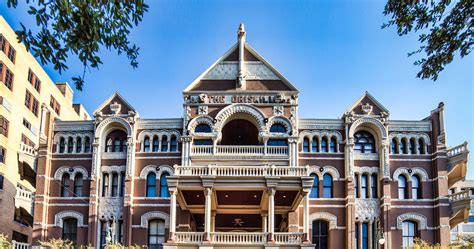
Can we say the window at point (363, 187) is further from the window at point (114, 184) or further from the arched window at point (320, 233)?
the window at point (114, 184)

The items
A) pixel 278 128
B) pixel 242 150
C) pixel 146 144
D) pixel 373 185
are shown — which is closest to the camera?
pixel 242 150

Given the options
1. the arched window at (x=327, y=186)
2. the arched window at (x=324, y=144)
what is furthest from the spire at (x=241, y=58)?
the arched window at (x=327, y=186)

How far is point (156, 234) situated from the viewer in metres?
42.2

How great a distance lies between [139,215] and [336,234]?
14.2 meters

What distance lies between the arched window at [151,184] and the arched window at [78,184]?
5.06 m

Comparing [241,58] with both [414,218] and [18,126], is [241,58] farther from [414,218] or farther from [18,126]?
[18,126]

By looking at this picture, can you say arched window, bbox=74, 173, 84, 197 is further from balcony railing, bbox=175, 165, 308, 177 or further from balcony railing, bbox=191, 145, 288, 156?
balcony railing, bbox=175, 165, 308, 177

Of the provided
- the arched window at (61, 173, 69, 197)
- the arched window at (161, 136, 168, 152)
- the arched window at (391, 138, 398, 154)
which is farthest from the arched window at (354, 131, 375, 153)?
the arched window at (61, 173, 69, 197)

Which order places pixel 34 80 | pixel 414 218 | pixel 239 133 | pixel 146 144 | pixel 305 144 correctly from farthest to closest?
pixel 34 80, pixel 239 133, pixel 146 144, pixel 305 144, pixel 414 218

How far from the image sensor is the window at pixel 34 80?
59.1 meters

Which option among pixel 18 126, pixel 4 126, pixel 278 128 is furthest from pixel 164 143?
pixel 18 126

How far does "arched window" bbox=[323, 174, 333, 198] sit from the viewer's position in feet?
139

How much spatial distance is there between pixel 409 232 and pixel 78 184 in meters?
24.7

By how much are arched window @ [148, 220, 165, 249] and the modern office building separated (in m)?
9.69
